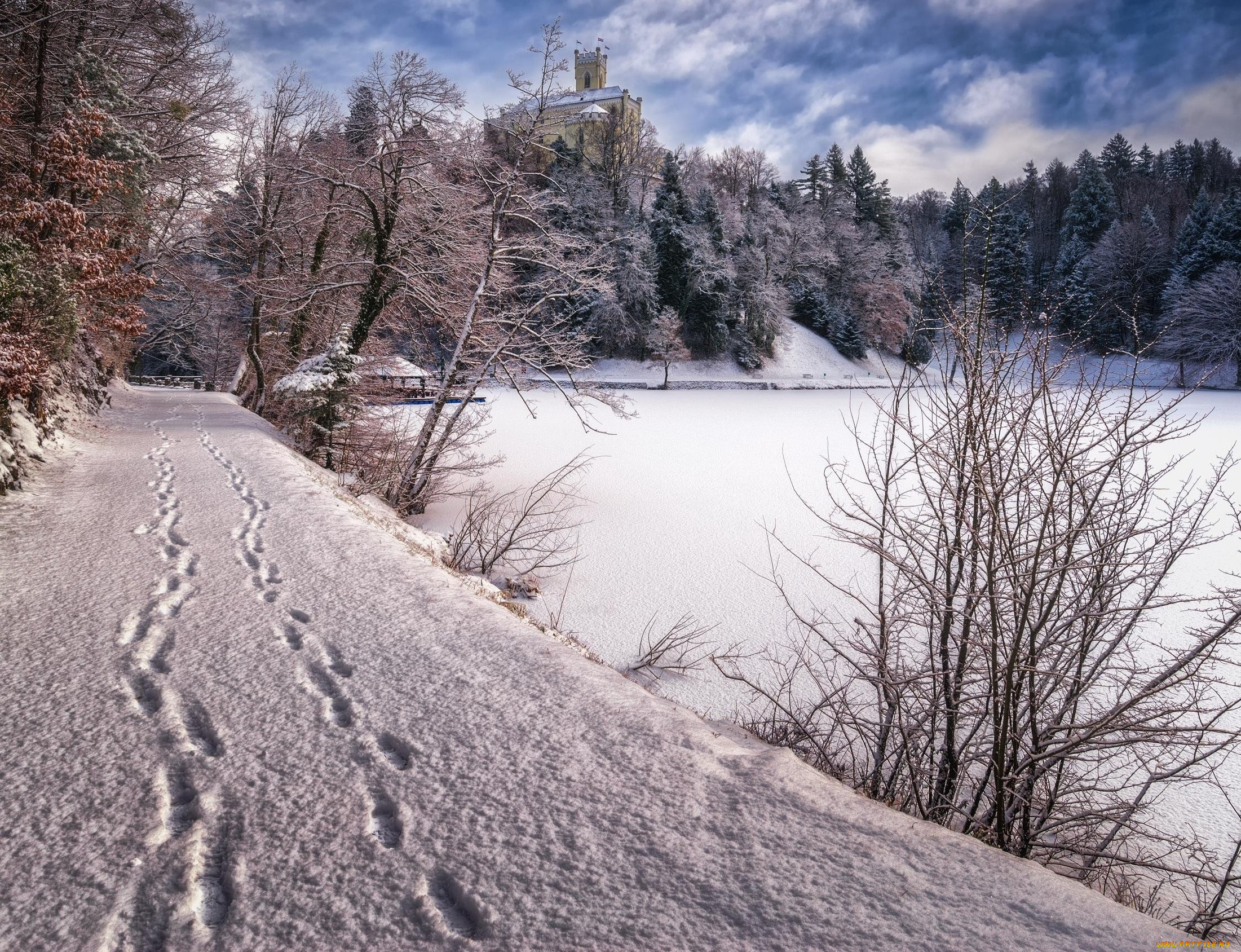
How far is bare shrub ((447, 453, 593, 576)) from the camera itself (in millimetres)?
7598

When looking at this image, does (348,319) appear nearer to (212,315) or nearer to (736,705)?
(736,705)

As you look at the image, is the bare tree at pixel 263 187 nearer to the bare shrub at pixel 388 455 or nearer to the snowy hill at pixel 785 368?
the bare shrub at pixel 388 455

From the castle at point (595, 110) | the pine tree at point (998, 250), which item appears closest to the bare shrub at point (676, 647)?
the pine tree at point (998, 250)

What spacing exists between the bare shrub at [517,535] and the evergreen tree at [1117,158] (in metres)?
77.0

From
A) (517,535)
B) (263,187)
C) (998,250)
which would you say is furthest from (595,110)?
(998,250)

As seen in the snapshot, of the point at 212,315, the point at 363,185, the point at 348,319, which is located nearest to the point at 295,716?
the point at 363,185

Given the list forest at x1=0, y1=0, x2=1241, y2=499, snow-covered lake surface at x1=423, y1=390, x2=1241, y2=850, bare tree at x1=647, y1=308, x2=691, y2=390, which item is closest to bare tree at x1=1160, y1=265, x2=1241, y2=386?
forest at x1=0, y1=0, x2=1241, y2=499

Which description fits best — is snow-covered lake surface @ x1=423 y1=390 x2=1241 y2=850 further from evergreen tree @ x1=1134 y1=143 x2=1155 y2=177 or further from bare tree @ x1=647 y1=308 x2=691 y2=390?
evergreen tree @ x1=1134 y1=143 x2=1155 y2=177

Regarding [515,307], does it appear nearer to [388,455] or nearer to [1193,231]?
[388,455]

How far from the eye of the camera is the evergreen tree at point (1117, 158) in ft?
210

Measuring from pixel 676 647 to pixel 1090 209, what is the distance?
6066 centimetres

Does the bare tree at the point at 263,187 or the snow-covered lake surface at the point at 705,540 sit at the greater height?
the bare tree at the point at 263,187

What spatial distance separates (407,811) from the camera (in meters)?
2.10

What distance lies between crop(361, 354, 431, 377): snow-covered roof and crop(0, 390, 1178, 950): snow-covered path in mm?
8178
